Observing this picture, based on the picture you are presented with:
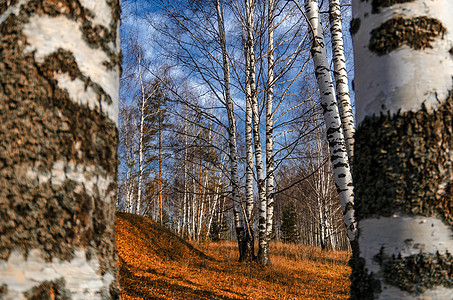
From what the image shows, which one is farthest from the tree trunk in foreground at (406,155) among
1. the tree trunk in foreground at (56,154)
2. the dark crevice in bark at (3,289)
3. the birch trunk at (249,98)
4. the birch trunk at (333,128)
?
the birch trunk at (249,98)

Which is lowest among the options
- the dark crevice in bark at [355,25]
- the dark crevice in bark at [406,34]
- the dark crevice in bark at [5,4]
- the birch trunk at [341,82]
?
the dark crevice in bark at [5,4]

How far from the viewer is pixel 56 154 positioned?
0.68 meters

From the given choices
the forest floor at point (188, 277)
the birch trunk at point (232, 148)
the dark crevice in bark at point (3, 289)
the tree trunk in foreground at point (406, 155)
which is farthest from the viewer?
the birch trunk at point (232, 148)

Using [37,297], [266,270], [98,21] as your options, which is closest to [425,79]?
[98,21]

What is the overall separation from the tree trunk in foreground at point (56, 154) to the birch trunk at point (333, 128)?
3767 millimetres

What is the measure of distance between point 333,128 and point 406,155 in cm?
341

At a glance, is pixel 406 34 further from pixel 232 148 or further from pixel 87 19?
pixel 232 148

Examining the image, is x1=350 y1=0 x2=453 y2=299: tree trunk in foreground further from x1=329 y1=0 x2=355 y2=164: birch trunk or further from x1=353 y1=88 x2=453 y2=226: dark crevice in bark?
x1=329 y1=0 x2=355 y2=164: birch trunk

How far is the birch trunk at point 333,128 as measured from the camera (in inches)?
155

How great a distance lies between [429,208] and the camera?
957mm

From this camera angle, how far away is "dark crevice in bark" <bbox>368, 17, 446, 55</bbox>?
105 centimetres

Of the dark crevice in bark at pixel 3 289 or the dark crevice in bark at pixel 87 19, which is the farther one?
the dark crevice in bark at pixel 87 19

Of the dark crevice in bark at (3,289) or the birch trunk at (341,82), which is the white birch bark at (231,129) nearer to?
the birch trunk at (341,82)

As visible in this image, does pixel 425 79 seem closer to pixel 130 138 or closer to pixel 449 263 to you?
pixel 449 263
